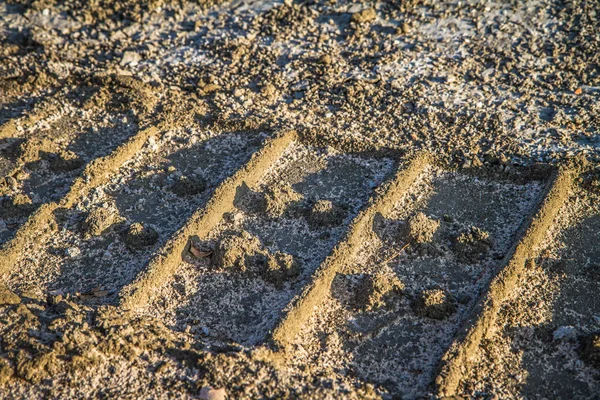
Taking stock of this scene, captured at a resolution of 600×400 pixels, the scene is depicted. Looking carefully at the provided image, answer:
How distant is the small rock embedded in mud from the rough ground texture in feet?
0.15

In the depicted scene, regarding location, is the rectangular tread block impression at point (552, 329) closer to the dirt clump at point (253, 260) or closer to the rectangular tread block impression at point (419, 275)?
the rectangular tread block impression at point (419, 275)

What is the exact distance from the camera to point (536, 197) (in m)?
5.45

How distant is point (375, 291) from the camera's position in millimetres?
4645

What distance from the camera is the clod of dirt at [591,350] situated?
4.23 meters

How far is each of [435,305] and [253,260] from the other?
4.44ft

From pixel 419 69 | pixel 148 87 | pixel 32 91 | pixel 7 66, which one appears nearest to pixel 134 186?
pixel 148 87

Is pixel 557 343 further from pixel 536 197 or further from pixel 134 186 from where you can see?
pixel 134 186

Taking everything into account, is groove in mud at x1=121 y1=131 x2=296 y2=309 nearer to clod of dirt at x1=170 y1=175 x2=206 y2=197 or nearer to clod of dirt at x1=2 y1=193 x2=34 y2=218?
clod of dirt at x1=170 y1=175 x2=206 y2=197

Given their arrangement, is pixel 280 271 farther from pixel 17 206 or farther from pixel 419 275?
pixel 17 206

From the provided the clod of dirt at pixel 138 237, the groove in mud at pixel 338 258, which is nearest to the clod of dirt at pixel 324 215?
the groove in mud at pixel 338 258

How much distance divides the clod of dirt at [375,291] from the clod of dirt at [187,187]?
1650mm

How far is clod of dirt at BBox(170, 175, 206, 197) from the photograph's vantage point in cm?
555

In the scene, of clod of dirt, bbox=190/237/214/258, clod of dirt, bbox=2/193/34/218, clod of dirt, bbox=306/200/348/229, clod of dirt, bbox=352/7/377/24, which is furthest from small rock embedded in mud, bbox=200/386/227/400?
clod of dirt, bbox=352/7/377/24

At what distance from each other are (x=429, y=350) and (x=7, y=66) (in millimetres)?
5346
